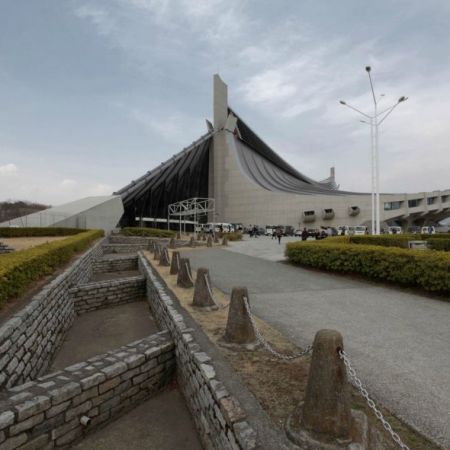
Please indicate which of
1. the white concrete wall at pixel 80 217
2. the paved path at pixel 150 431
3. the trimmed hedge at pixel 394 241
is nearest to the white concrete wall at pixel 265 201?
the white concrete wall at pixel 80 217

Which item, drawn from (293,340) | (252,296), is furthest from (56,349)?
(293,340)

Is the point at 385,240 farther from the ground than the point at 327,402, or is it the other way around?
the point at 385,240

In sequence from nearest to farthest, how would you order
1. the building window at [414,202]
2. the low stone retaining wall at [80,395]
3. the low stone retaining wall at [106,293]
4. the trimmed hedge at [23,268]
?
the low stone retaining wall at [80,395]
the trimmed hedge at [23,268]
the low stone retaining wall at [106,293]
the building window at [414,202]

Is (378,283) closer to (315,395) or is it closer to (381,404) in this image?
(381,404)

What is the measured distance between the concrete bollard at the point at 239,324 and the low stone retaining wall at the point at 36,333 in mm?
2922

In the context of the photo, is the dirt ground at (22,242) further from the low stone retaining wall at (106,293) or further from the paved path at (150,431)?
the paved path at (150,431)

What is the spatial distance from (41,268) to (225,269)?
575 centimetres

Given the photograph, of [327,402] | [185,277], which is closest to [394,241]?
[185,277]

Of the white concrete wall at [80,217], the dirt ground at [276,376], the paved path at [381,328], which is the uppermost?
the white concrete wall at [80,217]

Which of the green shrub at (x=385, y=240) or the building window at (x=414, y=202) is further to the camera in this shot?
the building window at (x=414, y=202)

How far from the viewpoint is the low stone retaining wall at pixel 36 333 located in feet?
13.7

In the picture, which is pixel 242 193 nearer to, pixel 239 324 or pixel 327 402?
pixel 239 324

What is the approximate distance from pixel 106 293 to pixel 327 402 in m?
8.77

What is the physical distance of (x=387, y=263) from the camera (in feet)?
26.5
